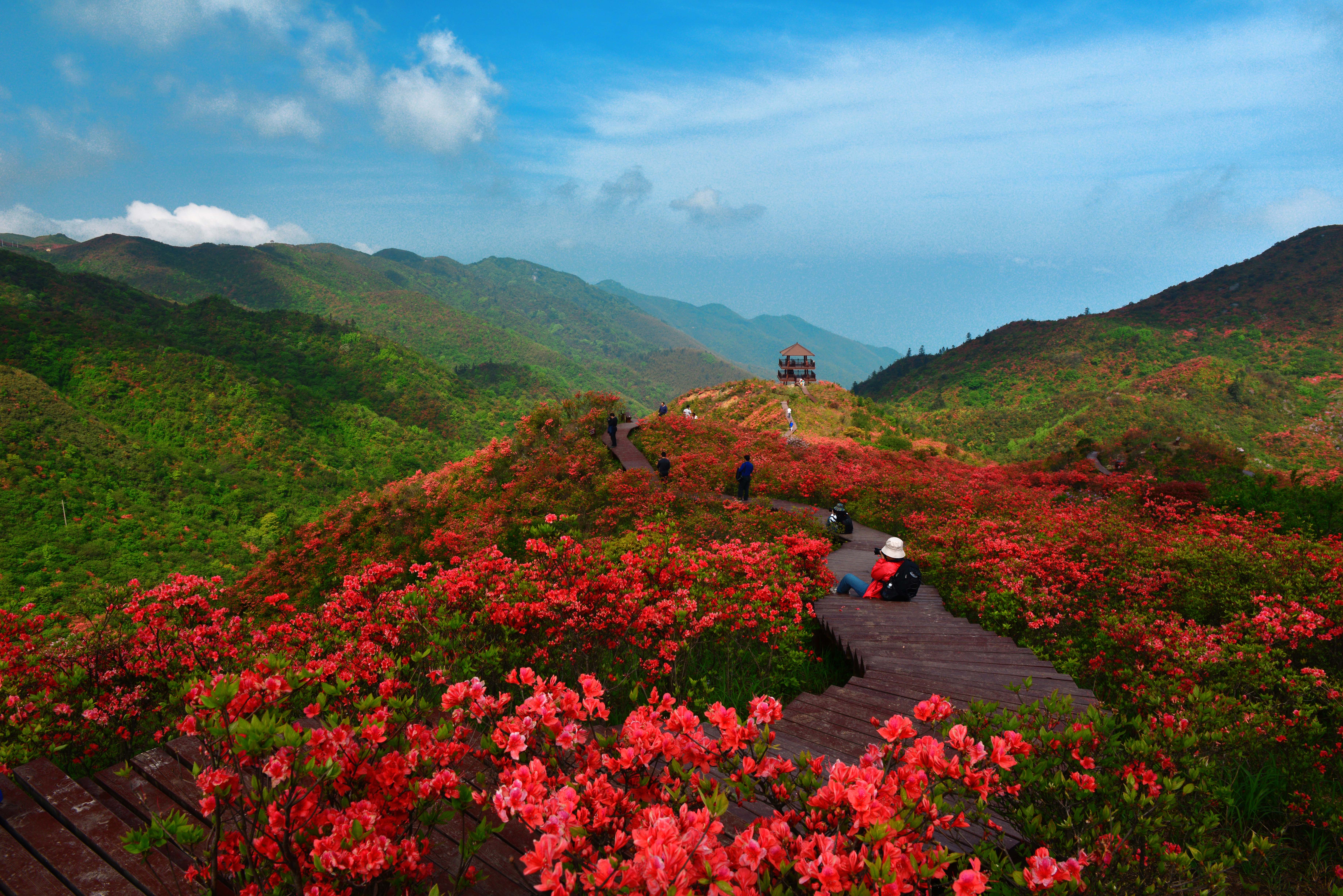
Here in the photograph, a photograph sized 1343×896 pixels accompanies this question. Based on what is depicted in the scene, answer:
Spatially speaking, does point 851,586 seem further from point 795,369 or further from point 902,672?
point 795,369

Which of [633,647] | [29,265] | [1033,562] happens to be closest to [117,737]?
[633,647]

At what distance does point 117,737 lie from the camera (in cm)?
414

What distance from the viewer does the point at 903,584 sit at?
725 cm

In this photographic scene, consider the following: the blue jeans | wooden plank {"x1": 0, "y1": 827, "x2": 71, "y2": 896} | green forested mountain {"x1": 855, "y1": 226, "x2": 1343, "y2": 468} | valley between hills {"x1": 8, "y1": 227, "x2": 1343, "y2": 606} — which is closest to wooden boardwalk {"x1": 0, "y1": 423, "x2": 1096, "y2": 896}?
wooden plank {"x1": 0, "y1": 827, "x2": 71, "y2": 896}

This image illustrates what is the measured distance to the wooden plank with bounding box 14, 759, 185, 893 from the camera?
89.1 inches

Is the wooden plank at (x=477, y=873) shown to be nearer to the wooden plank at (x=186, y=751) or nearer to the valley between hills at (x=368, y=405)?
the wooden plank at (x=186, y=751)

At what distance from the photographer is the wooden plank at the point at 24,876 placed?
2223mm

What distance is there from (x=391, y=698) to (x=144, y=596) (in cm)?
481

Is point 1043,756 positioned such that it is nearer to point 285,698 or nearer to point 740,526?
point 285,698

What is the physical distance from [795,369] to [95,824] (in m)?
50.1

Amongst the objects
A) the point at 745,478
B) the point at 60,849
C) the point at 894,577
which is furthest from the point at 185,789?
the point at 745,478

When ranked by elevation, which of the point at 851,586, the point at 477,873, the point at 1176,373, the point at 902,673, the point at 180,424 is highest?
the point at 1176,373

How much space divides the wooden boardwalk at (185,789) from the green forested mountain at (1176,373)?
26.4 meters

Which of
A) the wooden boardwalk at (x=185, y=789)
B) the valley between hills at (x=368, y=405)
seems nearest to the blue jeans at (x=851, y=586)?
the wooden boardwalk at (x=185, y=789)
